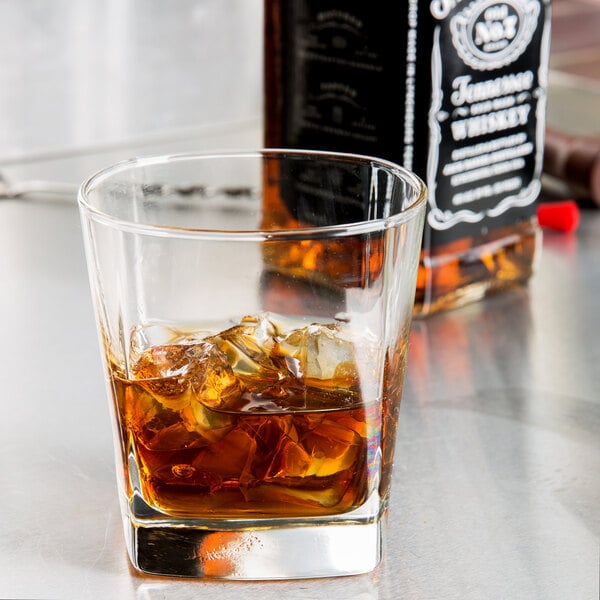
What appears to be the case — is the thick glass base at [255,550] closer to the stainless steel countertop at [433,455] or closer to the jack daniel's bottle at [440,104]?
the stainless steel countertop at [433,455]

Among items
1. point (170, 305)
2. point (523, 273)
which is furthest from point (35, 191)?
point (170, 305)

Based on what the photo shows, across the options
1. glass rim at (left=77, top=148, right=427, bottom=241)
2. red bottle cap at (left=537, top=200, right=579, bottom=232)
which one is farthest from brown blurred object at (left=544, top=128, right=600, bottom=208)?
glass rim at (left=77, top=148, right=427, bottom=241)

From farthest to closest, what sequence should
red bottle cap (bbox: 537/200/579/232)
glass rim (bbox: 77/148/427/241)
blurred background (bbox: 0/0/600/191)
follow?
blurred background (bbox: 0/0/600/191), red bottle cap (bbox: 537/200/579/232), glass rim (bbox: 77/148/427/241)

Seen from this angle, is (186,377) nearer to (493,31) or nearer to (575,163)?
(493,31)

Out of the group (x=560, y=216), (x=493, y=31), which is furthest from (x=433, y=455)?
(x=560, y=216)

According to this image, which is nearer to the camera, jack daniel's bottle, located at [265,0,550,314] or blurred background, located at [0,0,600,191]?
jack daniel's bottle, located at [265,0,550,314]

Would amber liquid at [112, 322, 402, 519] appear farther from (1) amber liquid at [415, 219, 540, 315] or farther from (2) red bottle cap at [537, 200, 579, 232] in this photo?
(2) red bottle cap at [537, 200, 579, 232]
